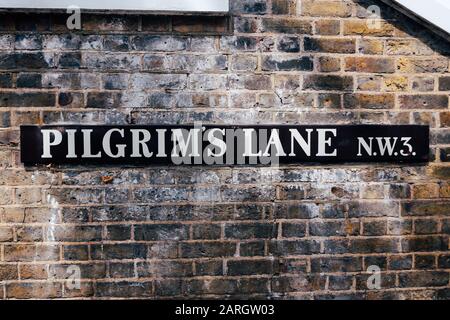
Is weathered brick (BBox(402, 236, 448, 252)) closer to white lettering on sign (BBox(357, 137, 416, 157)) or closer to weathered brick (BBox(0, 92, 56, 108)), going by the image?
white lettering on sign (BBox(357, 137, 416, 157))

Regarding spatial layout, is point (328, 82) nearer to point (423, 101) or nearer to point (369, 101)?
point (369, 101)

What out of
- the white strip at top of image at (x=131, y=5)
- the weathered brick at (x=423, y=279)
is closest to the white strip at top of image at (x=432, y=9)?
the white strip at top of image at (x=131, y=5)

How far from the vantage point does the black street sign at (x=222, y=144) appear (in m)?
2.23

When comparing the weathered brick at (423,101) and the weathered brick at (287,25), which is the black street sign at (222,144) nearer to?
the weathered brick at (423,101)

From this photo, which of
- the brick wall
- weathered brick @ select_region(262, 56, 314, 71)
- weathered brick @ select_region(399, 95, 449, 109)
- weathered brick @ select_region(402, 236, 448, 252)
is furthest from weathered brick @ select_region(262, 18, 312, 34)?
weathered brick @ select_region(402, 236, 448, 252)

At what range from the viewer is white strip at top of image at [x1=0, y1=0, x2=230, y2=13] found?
2193 millimetres

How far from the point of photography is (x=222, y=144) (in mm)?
2297

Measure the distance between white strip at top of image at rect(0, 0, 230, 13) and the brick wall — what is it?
49mm

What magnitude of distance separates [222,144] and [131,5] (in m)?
0.81

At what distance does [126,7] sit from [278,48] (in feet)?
2.54

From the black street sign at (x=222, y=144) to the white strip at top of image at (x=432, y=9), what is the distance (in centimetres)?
54

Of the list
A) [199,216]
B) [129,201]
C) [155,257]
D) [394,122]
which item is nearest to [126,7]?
[129,201]

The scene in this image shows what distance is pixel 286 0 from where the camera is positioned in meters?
Result: 2.29

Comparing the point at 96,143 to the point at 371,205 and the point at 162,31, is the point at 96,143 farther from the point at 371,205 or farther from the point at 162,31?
the point at 371,205
